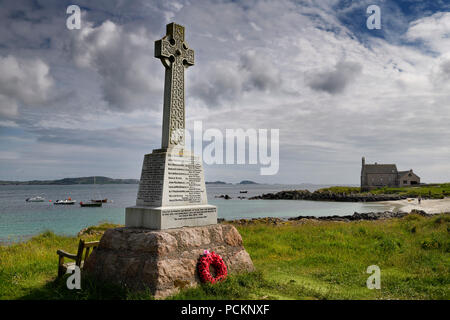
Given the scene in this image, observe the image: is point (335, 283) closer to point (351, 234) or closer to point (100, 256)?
point (100, 256)

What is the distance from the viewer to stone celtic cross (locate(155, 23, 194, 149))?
27.3 ft

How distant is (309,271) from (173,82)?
6285 mm

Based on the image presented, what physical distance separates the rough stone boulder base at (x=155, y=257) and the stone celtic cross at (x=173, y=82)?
2.31 m

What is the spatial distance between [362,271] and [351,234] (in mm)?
6028

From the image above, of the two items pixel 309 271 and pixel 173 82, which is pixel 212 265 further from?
pixel 173 82

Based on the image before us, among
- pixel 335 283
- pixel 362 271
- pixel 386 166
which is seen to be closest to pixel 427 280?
pixel 362 271

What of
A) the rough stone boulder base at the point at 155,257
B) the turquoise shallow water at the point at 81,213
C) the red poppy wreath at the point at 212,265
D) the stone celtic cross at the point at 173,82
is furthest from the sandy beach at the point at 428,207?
the stone celtic cross at the point at 173,82

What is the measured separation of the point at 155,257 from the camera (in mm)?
6582

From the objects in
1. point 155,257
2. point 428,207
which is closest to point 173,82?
point 155,257

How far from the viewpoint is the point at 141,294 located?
6.23 m

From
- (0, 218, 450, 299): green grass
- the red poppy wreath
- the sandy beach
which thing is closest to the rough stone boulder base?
the red poppy wreath

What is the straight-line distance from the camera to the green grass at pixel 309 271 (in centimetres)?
669

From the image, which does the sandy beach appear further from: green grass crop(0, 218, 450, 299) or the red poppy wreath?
the red poppy wreath

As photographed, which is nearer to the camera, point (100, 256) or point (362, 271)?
point (100, 256)
